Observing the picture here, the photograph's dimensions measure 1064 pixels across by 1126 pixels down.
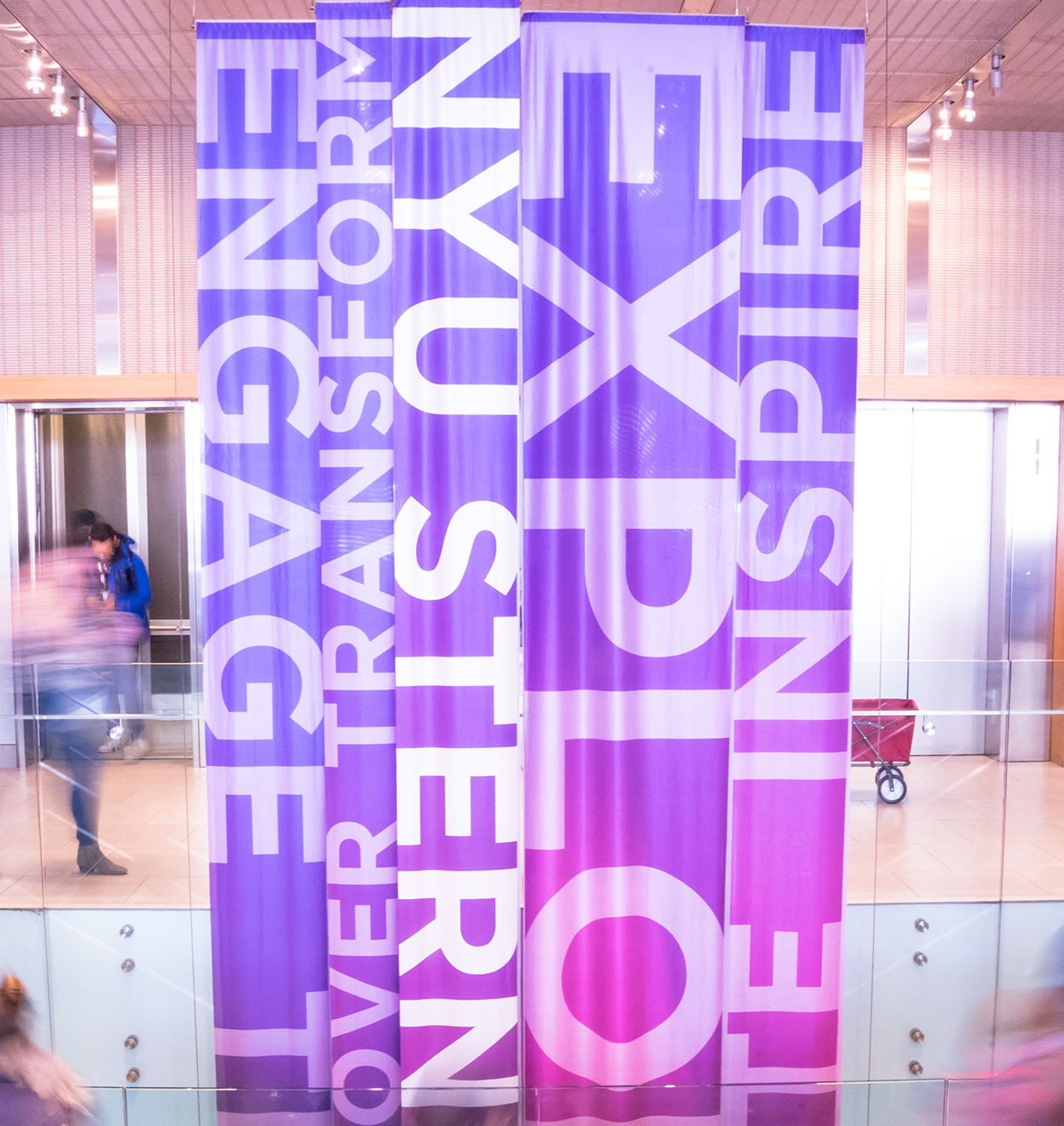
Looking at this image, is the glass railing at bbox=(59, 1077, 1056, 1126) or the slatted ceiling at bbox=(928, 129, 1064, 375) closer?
the glass railing at bbox=(59, 1077, 1056, 1126)

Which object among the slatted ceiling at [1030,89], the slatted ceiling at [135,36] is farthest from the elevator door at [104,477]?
the slatted ceiling at [1030,89]

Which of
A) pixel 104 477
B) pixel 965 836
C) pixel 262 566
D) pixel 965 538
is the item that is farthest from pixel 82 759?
pixel 965 538

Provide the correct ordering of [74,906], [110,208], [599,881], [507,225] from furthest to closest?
[110,208] < [74,906] < [599,881] < [507,225]

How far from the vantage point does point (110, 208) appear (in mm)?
3561

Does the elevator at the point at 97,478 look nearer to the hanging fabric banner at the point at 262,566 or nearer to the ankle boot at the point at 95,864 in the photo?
Result: the ankle boot at the point at 95,864

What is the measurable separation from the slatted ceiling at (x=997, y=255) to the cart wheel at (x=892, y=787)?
6.70ft

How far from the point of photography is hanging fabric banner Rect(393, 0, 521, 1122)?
7.05ft

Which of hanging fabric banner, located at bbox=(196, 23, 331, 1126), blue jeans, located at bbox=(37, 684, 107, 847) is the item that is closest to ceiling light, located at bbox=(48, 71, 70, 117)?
hanging fabric banner, located at bbox=(196, 23, 331, 1126)

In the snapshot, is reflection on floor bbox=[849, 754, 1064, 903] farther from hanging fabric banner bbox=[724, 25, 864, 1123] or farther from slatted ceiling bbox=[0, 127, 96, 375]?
slatted ceiling bbox=[0, 127, 96, 375]

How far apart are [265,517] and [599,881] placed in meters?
1.56

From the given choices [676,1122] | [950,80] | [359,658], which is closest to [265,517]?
[359,658]

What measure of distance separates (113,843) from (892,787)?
330 centimetres

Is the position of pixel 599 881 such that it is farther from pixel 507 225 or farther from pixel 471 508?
pixel 507 225

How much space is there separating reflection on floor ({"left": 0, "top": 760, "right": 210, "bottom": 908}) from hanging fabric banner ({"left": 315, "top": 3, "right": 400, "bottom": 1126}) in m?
1.03
